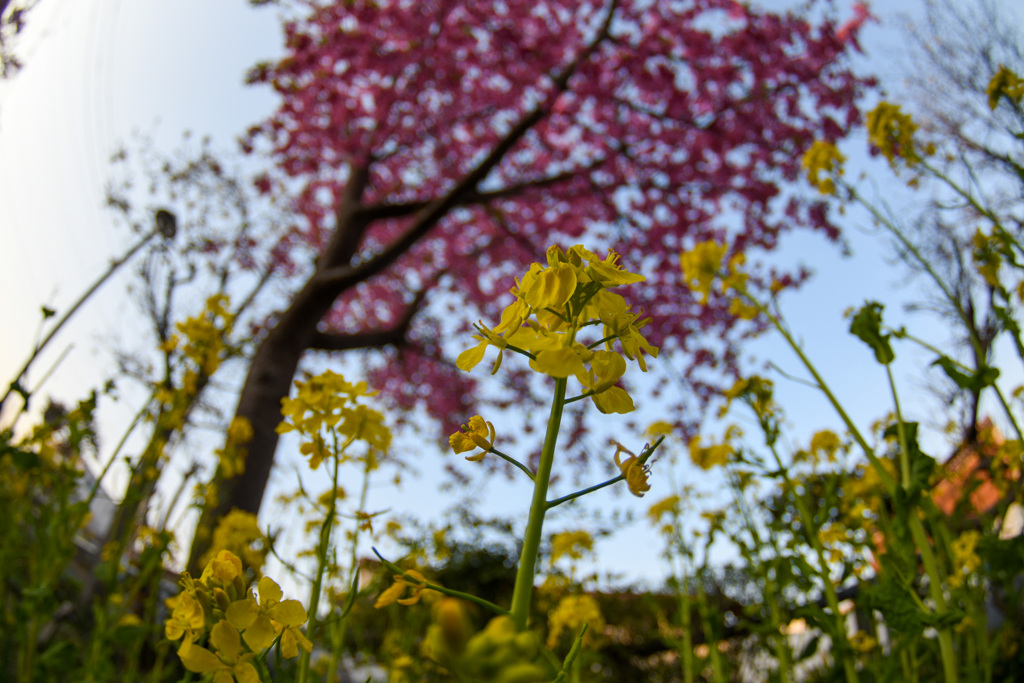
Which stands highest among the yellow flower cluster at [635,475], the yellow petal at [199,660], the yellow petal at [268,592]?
the yellow flower cluster at [635,475]

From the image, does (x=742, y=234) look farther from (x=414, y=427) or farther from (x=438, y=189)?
(x=414, y=427)

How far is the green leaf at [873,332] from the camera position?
5.08 feet

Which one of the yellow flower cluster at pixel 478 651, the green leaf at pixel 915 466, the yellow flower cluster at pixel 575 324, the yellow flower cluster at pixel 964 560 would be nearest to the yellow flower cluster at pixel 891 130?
the green leaf at pixel 915 466

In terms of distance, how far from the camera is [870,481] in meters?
2.55

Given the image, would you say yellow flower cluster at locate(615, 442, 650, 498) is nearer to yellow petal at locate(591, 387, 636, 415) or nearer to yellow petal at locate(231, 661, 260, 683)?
yellow petal at locate(591, 387, 636, 415)

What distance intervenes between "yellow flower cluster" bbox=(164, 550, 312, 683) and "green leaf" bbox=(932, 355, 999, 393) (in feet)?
5.34

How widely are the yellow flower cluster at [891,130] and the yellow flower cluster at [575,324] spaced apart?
64.7 inches

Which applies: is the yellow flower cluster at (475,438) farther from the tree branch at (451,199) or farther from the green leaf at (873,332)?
the tree branch at (451,199)

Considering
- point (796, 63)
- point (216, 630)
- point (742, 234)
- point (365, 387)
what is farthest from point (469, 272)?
point (216, 630)

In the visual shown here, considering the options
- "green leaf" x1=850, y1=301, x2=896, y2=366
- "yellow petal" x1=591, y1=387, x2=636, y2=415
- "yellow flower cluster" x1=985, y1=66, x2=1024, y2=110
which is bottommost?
"yellow petal" x1=591, y1=387, x2=636, y2=415

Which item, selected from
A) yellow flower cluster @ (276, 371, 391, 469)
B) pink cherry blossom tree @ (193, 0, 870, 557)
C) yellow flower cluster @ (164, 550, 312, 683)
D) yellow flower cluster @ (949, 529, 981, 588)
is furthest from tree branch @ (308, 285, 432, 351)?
yellow flower cluster @ (164, 550, 312, 683)

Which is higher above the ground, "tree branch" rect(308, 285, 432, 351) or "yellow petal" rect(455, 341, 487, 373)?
"tree branch" rect(308, 285, 432, 351)

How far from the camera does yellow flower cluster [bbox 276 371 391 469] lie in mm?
1185

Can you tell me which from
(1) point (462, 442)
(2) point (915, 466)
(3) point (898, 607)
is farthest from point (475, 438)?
(2) point (915, 466)
